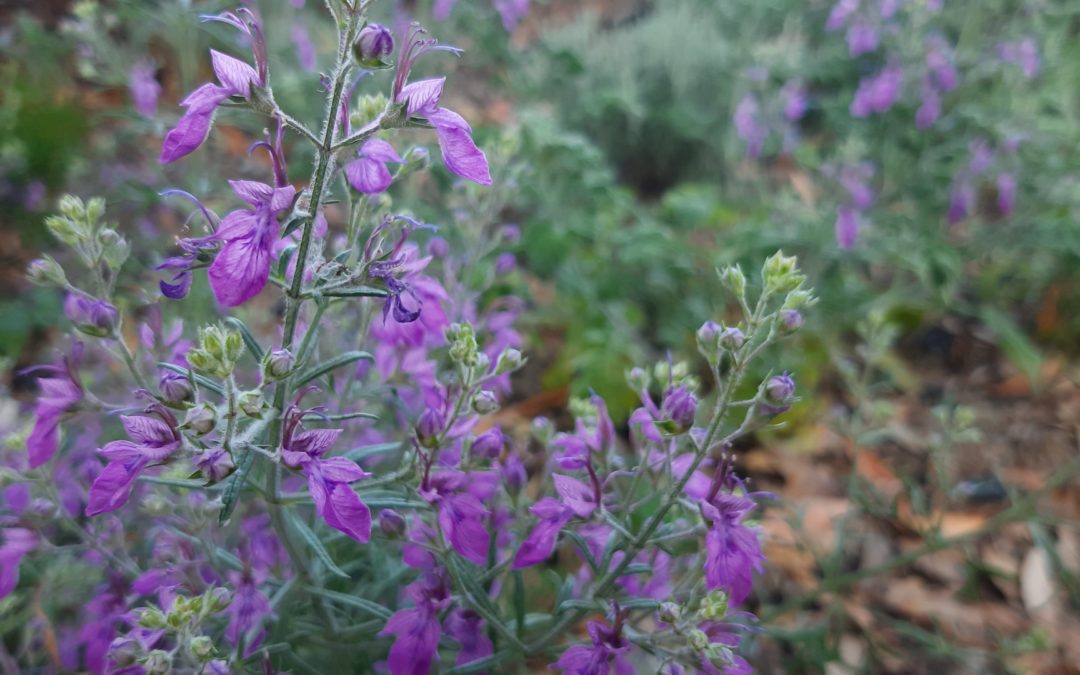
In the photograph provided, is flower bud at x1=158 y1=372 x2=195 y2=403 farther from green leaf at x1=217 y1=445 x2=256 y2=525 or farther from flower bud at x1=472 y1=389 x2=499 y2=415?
flower bud at x1=472 y1=389 x2=499 y2=415

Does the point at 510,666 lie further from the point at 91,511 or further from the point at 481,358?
the point at 91,511

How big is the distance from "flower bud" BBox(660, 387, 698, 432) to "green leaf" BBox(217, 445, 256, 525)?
0.48 metres

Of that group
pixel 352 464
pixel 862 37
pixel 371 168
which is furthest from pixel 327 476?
pixel 862 37

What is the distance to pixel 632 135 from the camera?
402 cm

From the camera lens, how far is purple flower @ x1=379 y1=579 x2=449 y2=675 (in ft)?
3.20

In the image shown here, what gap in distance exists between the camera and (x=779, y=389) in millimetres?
914

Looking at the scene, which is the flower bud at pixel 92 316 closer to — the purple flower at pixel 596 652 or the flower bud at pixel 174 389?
the flower bud at pixel 174 389

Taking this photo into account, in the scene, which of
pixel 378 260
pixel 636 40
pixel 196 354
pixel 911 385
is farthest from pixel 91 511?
pixel 636 40

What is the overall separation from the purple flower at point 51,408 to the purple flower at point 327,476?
369 millimetres

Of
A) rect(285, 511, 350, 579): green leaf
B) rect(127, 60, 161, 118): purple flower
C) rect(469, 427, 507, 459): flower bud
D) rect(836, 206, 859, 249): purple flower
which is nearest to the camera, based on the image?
rect(285, 511, 350, 579): green leaf

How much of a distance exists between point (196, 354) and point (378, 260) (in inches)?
8.8

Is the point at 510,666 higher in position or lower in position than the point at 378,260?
lower

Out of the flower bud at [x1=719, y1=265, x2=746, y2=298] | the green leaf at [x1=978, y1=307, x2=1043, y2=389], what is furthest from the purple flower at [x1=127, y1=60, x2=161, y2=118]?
the green leaf at [x1=978, y1=307, x2=1043, y2=389]

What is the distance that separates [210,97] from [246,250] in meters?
0.17
